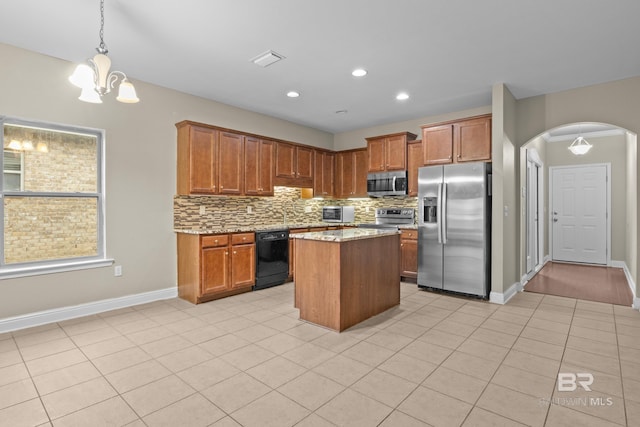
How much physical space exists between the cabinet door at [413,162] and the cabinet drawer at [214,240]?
10.6 feet

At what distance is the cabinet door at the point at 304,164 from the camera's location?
6.05 m

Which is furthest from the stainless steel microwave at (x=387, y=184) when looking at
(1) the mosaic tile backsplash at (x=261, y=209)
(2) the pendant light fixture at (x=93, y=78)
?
(2) the pendant light fixture at (x=93, y=78)

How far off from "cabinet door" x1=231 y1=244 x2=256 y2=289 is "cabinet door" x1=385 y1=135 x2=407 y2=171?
112 inches

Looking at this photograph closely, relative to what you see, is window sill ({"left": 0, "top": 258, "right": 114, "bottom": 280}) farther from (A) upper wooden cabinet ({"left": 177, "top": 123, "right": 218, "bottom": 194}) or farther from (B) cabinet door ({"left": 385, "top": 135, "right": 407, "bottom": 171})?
(B) cabinet door ({"left": 385, "top": 135, "right": 407, "bottom": 171})

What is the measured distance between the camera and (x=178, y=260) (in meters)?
4.64

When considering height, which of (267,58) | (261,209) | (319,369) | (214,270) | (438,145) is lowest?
(319,369)

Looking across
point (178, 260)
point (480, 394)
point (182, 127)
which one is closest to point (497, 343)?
point (480, 394)

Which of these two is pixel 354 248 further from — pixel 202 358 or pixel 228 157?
pixel 228 157

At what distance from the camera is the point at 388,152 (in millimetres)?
6062

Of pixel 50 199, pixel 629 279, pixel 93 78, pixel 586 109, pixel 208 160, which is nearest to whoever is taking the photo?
pixel 93 78

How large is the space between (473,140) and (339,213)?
2.80 m

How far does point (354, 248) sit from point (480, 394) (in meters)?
1.67

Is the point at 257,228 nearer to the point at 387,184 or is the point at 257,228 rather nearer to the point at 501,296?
the point at 387,184

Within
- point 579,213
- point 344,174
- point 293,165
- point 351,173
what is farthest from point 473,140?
point 579,213
